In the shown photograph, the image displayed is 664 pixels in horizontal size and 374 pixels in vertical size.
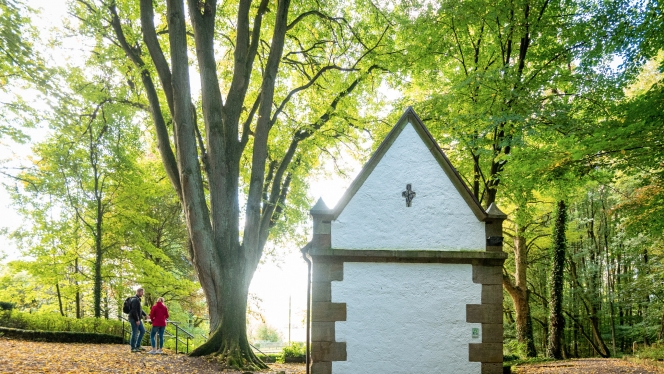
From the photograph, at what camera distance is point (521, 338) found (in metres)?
15.9

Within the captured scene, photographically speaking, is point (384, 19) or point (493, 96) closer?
point (493, 96)

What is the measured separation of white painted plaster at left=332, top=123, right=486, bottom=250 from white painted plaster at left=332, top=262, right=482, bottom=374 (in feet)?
1.34

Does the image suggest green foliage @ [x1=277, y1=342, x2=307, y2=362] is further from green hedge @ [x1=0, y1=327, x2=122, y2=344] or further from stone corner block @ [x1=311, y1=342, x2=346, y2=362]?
stone corner block @ [x1=311, y1=342, x2=346, y2=362]

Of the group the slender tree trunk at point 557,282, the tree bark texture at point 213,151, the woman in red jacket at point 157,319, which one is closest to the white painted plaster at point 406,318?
the tree bark texture at point 213,151

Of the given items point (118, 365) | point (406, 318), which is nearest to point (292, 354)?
point (118, 365)

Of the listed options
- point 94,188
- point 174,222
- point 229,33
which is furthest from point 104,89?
point 174,222

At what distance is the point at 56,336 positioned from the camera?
13.4 m

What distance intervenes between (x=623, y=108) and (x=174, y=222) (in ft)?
64.3

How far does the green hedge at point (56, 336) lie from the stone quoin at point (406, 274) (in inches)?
401

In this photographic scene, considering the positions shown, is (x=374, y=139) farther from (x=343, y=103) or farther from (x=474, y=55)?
(x=474, y=55)

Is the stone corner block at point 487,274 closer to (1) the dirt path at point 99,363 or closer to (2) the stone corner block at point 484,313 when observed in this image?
(2) the stone corner block at point 484,313

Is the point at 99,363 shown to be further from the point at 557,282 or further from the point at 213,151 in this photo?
the point at 557,282

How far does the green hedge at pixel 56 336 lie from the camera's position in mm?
13188

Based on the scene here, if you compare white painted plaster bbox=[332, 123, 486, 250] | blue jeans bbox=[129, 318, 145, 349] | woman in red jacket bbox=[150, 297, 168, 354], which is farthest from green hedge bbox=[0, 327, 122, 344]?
white painted plaster bbox=[332, 123, 486, 250]
